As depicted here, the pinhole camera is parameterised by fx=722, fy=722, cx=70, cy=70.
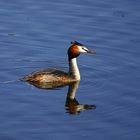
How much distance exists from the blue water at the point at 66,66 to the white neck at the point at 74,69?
0.70ft

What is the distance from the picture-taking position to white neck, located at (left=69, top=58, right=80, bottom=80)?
1989 cm

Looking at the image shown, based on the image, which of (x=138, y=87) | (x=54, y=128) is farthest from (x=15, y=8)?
(x=54, y=128)

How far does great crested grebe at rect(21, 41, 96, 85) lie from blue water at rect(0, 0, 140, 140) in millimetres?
283

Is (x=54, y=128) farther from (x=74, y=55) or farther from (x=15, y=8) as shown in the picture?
(x=15, y=8)

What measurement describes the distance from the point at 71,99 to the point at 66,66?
278cm

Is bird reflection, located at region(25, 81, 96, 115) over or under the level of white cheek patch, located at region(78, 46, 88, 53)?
under

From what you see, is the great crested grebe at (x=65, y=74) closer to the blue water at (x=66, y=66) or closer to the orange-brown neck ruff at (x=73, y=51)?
the orange-brown neck ruff at (x=73, y=51)

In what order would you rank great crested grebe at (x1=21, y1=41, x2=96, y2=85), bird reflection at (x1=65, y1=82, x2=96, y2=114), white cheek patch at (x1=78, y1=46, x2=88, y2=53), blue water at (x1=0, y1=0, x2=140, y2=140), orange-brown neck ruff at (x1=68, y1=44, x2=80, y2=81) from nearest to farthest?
blue water at (x1=0, y1=0, x2=140, y2=140) → bird reflection at (x1=65, y1=82, x2=96, y2=114) → great crested grebe at (x1=21, y1=41, x2=96, y2=85) → orange-brown neck ruff at (x1=68, y1=44, x2=80, y2=81) → white cheek patch at (x1=78, y1=46, x2=88, y2=53)

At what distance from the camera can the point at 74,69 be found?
20.0 meters

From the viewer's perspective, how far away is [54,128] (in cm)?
1614

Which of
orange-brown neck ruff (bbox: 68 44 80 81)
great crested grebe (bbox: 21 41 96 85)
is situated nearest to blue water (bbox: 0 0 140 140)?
great crested grebe (bbox: 21 41 96 85)

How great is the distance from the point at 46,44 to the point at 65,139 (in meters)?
6.69

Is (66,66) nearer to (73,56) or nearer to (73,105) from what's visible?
(73,56)

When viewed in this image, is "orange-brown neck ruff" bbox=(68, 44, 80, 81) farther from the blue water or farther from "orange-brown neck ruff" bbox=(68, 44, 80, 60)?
the blue water
